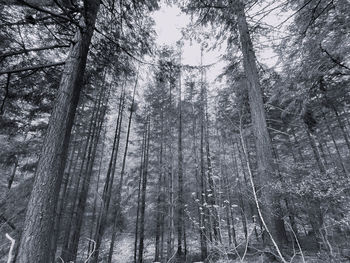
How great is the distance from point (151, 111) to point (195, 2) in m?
7.75

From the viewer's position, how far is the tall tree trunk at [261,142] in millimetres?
Result: 3438

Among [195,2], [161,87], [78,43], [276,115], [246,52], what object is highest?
[161,87]

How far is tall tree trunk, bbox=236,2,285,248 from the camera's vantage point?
3438mm

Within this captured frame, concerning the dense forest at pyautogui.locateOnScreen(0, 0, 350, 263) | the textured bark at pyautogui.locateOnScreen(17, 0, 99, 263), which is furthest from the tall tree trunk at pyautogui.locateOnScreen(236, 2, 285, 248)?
the textured bark at pyautogui.locateOnScreen(17, 0, 99, 263)

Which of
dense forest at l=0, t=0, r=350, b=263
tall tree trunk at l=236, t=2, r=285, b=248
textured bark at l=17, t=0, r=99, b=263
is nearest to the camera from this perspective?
textured bark at l=17, t=0, r=99, b=263

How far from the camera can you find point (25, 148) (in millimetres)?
5953

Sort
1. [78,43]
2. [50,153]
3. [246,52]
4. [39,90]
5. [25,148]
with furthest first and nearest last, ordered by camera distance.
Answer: [25,148] → [246,52] → [39,90] → [78,43] → [50,153]

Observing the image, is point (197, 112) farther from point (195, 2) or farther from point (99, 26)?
point (99, 26)

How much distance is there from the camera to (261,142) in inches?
160

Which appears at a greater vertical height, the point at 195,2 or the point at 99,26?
the point at 195,2

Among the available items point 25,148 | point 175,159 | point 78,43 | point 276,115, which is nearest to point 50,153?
point 78,43

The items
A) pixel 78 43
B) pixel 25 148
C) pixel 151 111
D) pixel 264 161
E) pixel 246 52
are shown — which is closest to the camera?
pixel 78 43

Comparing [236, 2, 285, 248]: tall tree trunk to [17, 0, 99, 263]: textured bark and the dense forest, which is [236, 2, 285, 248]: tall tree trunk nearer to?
the dense forest

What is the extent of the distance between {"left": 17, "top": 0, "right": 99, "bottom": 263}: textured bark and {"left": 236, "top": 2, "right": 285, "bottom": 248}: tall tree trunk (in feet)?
10.6
